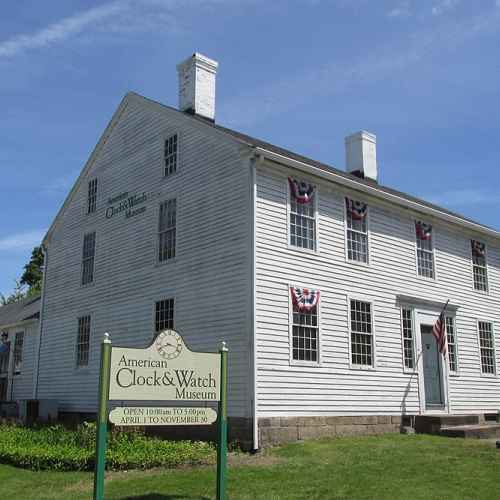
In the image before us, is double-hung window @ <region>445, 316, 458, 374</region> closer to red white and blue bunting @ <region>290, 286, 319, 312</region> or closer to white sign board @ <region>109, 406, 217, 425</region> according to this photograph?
red white and blue bunting @ <region>290, 286, 319, 312</region>

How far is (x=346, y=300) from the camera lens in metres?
17.2

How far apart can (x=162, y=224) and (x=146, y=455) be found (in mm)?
7776

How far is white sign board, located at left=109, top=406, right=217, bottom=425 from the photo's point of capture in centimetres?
839

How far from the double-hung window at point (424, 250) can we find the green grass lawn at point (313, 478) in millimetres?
7095

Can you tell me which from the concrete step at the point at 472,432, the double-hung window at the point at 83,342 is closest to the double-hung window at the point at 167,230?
the double-hung window at the point at 83,342

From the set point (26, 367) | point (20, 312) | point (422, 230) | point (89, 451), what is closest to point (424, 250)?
point (422, 230)

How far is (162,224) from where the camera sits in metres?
18.7

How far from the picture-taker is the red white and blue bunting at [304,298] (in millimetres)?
15836

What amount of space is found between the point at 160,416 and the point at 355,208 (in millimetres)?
10708

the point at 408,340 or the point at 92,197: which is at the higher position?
the point at 92,197

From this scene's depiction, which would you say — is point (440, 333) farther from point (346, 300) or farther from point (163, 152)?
point (163, 152)

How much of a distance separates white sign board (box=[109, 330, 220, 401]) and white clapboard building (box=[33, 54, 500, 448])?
5.28 meters

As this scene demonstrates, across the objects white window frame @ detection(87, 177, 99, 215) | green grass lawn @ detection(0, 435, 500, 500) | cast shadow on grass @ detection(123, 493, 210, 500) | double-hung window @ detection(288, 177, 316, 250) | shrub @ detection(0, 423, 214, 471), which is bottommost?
cast shadow on grass @ detection(123, 493, 210, 500)

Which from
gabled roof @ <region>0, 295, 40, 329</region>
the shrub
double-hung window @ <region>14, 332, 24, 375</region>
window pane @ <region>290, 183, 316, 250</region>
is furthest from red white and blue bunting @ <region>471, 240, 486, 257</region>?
double-hung window @ <region>14, 332, 24, 375</region>
